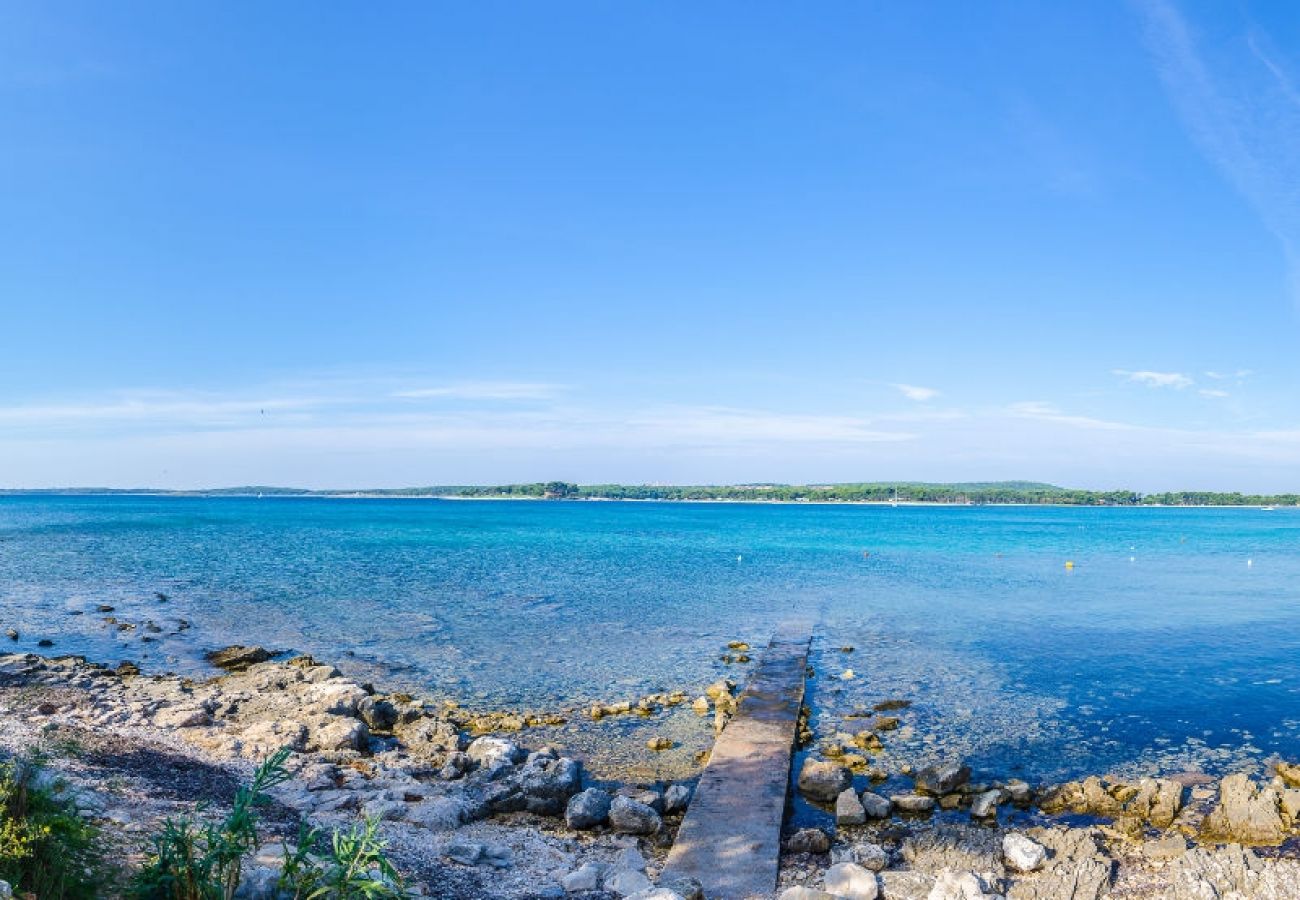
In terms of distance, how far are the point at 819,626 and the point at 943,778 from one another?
57.0ft

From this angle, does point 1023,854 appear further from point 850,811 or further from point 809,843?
point 809,843

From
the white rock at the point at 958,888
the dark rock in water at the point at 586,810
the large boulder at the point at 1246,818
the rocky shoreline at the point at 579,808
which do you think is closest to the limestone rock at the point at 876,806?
the rocky shoreline at the point at 579,808

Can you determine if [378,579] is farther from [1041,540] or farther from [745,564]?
[1041,540]

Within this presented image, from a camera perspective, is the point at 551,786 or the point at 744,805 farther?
the point at 551,786

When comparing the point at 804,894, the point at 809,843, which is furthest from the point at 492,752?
the point at 804,894

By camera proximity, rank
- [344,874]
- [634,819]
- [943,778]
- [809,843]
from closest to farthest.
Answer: [344,874]
[809,843]
[634,819]
[943,778]

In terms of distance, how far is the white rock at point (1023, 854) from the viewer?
1062 cm

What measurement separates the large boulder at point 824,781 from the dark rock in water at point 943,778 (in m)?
1.22

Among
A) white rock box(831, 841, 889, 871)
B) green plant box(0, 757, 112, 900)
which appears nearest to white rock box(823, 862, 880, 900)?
white rock box(831, 841, 889, 871)

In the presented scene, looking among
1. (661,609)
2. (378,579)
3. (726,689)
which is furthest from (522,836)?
(378,579)

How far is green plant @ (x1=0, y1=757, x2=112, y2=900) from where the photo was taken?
243 inches

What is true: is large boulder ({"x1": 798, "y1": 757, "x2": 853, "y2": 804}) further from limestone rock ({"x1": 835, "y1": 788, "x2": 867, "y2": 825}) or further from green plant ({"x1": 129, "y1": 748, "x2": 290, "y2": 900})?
green plant ({"x1": 129, "y1": 748, "x2": 290, "y2": 900})

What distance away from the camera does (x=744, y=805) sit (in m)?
12.6

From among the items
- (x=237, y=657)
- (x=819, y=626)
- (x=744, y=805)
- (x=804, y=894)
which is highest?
(x=804, y=894)
